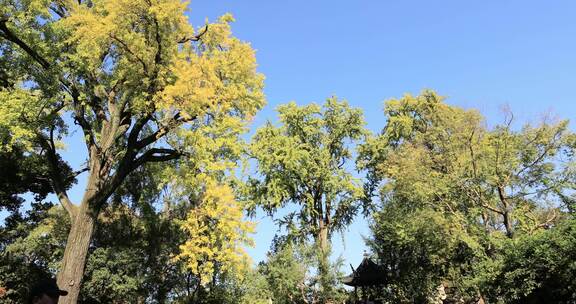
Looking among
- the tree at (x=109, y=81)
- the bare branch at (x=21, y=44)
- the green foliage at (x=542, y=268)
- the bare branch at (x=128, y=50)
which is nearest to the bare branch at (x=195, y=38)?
the tree at (x=109, y=81)

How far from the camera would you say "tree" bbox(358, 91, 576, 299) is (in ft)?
58.3

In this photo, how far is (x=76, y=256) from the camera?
11438 mm

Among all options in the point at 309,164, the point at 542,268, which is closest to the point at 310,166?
the point at 309,164

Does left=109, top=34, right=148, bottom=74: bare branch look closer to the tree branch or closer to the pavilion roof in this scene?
the tree branch

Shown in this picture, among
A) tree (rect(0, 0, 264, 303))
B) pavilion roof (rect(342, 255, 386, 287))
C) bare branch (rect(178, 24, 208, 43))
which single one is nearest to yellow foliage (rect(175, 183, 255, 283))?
tree (rect(0, 0, 264, 303))

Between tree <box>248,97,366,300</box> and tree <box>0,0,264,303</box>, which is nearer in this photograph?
tree <box>0,0,264,303</box>

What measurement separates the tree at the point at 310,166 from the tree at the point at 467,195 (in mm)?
2854

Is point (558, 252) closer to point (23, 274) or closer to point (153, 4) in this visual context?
point (153, 4)

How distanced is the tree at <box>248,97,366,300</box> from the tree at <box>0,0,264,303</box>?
1216 cm

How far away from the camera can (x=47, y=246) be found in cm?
2125

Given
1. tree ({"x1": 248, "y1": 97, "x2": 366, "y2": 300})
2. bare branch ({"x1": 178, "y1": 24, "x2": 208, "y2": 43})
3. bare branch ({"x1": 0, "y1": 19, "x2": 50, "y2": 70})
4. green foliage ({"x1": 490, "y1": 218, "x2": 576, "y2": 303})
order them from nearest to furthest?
bare branch ({"x1": 0, "y1": 19, "x2": 50, "y2": 70}) → green foliage ({"x1": 490, "y1": 218, "x2": 576, "y2": 303}) → bare branch ({"x1": 178, "y1": 24, "x2": 208, "y2": 43}) → tree ({"x1": 248, "y1": 97, "x2": 366, "y2": 300})

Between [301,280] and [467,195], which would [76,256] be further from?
[467,195]

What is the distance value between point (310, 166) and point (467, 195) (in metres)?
9.76

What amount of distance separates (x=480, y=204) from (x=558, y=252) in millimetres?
5061
